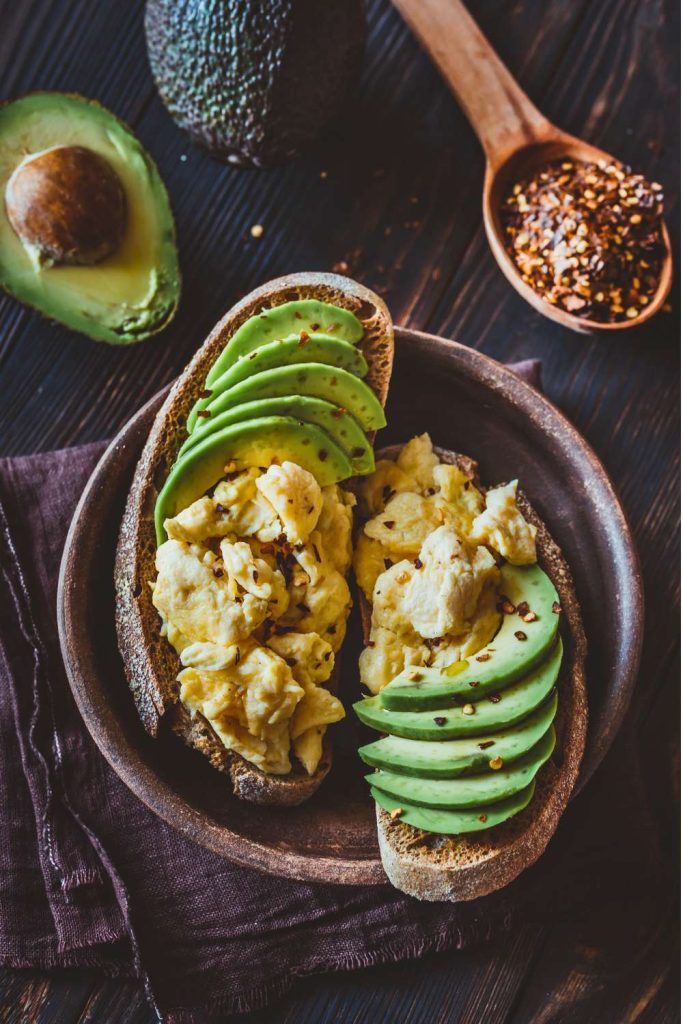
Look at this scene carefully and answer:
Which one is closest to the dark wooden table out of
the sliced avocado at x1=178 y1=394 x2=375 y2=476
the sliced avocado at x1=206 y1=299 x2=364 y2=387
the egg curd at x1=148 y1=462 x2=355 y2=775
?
the sliced avocado at x1=206 y1=299 x2=364 y2=387

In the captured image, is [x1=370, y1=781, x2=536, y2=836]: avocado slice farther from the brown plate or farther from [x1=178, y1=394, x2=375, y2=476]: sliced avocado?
[x1=178, y1=394, x2=375, y2=476]: sliced avocado

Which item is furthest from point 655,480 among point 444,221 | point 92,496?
point 92,496

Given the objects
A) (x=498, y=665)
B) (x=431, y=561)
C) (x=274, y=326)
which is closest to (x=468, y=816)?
(x=498, y=665)

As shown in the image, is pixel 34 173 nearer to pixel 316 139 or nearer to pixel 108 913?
pixel 316 139

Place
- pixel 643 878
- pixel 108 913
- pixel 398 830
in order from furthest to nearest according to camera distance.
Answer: pixel 643 878 < pixel 108 913 < pixel 398 830

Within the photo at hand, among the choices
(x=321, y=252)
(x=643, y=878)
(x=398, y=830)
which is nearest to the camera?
(x=398, y=830)

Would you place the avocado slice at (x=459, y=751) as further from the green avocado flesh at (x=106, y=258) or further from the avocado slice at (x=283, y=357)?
the green avocado flesh at (x=106, y=258)

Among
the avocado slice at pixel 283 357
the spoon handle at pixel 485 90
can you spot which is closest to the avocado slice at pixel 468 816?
the avocado slice at pixel 283 357
